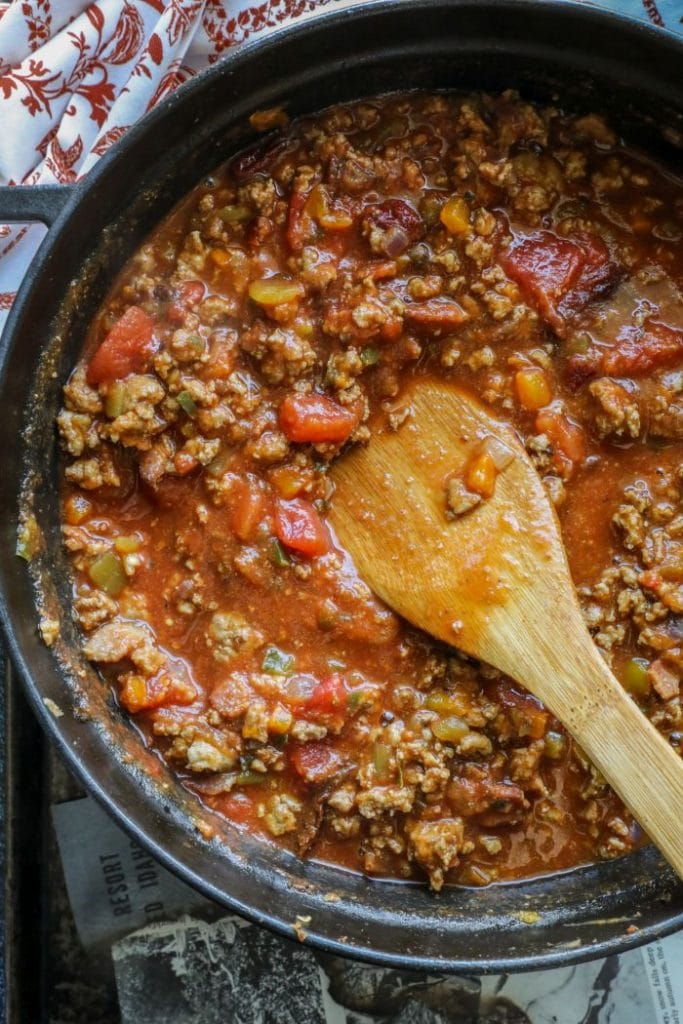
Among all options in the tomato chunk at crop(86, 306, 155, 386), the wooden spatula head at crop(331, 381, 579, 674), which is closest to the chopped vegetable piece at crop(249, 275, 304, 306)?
the tomato chunk at crop(86, 306, 155, 386)

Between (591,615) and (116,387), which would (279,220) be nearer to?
(116,387)

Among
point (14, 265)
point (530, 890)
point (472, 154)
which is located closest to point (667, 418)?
point (472, 154)

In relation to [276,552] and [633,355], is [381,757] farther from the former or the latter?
[633,355]

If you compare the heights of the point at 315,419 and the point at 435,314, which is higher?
the point at 435,314

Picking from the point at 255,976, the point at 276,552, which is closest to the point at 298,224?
the point at 276,552

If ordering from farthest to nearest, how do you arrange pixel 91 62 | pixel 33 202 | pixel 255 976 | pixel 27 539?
pixel 255 976 → pixel 91 62 → pixel 27 539 → pixel 33 202

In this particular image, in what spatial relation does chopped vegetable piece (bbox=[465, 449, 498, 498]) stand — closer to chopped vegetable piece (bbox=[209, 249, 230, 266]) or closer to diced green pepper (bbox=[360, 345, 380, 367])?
diced green pepper (bbox=[360, 345, 380, 367])
